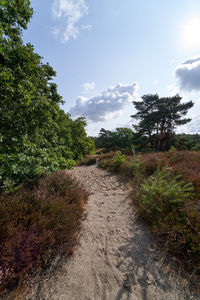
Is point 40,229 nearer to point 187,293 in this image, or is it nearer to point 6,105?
point 187,293

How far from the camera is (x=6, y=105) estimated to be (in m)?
3.54

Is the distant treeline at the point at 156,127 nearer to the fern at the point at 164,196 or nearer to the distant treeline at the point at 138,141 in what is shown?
the distant treeline at the point at 138,141

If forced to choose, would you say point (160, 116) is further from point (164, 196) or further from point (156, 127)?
point (164, 196)

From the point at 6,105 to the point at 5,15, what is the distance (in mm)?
3332

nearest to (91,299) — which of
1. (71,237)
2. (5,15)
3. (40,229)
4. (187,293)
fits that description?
(71,237)

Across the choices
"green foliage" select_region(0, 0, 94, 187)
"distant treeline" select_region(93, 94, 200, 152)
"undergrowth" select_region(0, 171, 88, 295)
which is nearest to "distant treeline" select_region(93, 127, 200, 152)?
"distant treeline" select_region(93, 94, 200, 152)

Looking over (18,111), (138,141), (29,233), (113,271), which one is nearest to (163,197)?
(113,271)

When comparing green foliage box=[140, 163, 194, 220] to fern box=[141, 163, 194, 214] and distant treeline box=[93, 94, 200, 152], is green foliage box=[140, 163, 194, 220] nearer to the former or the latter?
fern box=[141, 163, 194, 214]

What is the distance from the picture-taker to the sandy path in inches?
66.6

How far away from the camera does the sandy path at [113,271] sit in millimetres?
1690

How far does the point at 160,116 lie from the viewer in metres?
19.8

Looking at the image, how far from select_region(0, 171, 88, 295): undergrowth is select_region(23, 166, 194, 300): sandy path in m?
0.33

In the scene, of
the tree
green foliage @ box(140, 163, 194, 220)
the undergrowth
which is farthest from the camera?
the tree

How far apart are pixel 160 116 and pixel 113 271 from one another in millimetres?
22791
